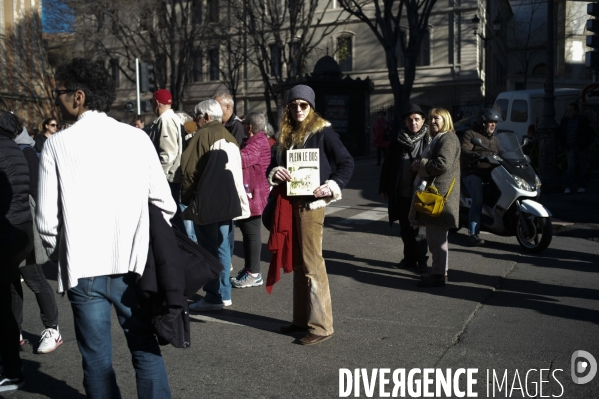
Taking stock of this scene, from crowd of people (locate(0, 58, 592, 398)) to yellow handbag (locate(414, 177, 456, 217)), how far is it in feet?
0.16

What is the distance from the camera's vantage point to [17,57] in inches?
1490

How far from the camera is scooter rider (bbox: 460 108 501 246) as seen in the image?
9.15 m

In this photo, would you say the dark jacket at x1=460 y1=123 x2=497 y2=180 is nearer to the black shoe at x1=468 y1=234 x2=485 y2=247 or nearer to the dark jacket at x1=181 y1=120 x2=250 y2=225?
the black shoe at x1=468 y1=234 x2=485 y2=247

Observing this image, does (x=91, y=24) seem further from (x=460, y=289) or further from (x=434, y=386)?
(x=434, y=386)

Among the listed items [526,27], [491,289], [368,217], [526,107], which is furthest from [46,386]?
[526,27]

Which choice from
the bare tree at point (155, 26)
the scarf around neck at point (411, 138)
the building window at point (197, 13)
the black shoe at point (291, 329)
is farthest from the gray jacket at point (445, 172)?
the building window at point (197, 13)

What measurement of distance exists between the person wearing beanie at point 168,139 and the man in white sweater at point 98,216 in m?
4.41

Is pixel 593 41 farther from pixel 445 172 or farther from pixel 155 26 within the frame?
pixel 155 26

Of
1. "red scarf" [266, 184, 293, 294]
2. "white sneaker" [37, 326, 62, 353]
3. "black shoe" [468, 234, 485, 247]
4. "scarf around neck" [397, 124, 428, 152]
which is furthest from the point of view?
"black shoe" [468, 234, 485, 247]

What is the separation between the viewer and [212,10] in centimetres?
3409

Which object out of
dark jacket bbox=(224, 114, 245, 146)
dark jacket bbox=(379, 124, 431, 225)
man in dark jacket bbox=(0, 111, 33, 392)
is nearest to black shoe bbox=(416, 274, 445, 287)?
dark jacket bbox=(379, 124, 431, 225)

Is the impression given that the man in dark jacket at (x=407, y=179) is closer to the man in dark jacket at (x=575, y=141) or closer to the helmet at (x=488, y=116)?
the helmet at (x=488, y=116)

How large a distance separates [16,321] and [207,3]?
30960 mm

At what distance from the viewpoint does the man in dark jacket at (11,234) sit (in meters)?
4.47
